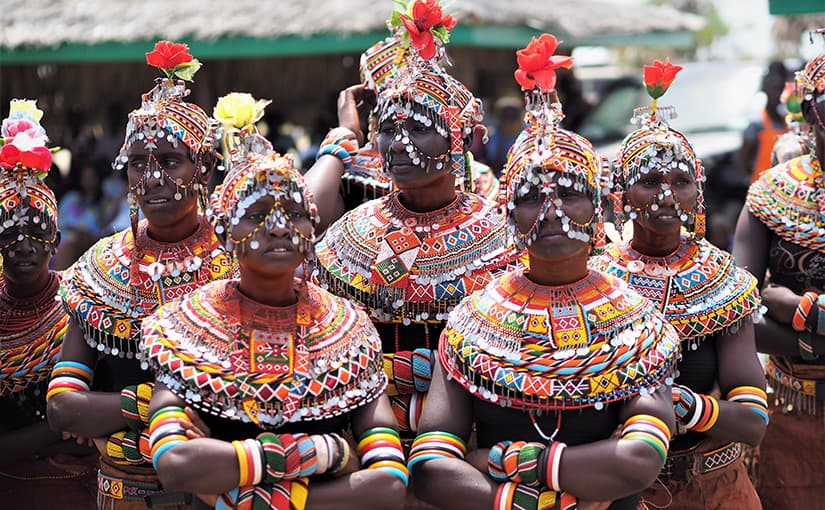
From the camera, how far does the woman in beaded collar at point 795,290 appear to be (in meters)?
4.87

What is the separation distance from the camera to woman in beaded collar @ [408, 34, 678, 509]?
3.36 meters

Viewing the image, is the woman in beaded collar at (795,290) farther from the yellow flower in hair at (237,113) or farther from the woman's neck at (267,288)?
the yellow flower in hair at (237,113)

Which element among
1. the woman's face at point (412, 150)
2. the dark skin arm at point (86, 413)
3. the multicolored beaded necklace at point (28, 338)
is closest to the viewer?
the dark skin arm at point (86, 413)

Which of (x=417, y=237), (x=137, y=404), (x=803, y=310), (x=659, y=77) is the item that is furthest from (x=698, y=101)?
(x=137, y=404)

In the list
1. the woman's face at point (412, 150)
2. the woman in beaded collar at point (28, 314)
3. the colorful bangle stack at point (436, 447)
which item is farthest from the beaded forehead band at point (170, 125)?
the colorful bangle stack at point (436, 447)

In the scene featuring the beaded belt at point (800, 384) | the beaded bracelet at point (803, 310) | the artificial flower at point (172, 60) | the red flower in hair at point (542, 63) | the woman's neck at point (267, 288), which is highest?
the red flower in hair at point (542, 63)

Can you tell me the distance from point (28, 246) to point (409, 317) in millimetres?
1590

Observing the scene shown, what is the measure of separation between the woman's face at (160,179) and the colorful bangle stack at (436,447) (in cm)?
133

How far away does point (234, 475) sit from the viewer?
3186 millimetres

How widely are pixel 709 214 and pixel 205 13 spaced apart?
6.51m

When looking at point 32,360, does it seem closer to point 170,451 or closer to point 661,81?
point 170,451

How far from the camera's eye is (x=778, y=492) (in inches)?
212

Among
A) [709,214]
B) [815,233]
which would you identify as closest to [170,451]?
[815,233]

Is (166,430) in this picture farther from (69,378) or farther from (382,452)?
(69,378)
